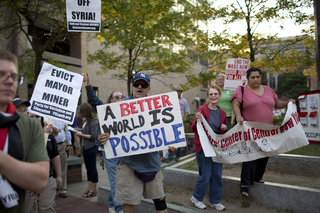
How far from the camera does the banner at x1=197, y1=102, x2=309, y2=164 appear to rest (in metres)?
3.91

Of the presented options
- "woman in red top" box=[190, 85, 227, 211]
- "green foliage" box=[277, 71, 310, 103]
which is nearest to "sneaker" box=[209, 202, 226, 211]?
"woman in red top" box=[190, 85, 227, 211]

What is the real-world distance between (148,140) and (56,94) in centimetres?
178

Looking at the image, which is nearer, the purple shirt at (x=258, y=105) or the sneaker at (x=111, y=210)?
the purple shirt at (x=258, y=105)

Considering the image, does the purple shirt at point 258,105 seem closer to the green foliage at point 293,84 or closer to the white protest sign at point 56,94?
→ the white protest sign at point 56,94

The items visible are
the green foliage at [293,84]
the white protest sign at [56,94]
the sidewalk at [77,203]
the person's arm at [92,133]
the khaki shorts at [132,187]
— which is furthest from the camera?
the green foliage at [293,84]

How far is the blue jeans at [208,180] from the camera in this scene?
13.1 feet

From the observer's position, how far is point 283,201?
381cm

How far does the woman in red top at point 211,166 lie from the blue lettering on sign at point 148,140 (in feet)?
3.59

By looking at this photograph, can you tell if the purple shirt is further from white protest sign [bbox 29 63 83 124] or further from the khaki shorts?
white protest sign [bbox 29 63 83 124]

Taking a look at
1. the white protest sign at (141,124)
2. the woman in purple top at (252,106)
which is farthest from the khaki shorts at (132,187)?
the woman in purple top at (252,106)

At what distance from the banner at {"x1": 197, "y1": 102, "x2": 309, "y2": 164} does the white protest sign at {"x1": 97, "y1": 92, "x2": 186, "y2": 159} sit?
3.76ft

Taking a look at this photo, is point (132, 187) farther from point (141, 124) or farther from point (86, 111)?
point (86, 111)

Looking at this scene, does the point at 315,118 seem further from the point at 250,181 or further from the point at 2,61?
the point at 2,61

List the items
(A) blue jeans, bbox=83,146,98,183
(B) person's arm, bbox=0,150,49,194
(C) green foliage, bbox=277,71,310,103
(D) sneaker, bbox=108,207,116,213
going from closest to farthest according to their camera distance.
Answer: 1. (B) person's arm, bbox=0,150,49,194
2. (D) sneaker, bbox=108,207,116,213
3. (A) blue jeans, bbox=83,146,98,183
4. (C) green foliage, bbox=277,71,310,103
